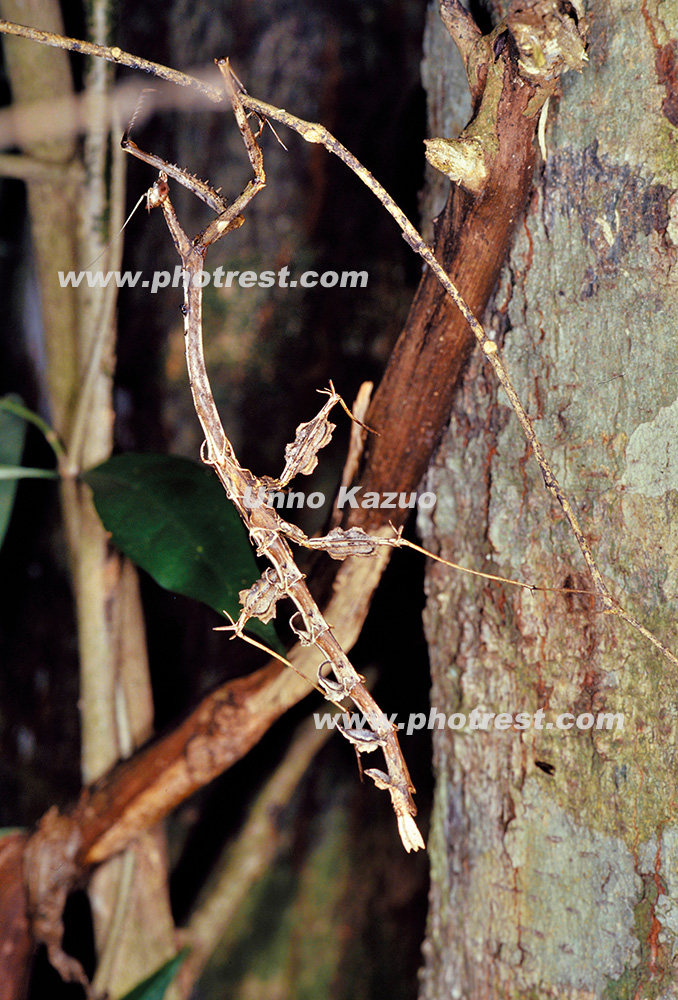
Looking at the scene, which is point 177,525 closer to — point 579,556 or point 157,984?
point 579,556

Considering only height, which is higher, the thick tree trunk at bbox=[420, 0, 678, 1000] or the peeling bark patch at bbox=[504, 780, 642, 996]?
the thick tree trunk at bbox=[420, 0, 678, 1000]

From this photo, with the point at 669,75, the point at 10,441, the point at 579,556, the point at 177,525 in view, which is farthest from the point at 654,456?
the point at 10,441

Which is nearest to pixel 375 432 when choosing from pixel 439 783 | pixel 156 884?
pixel 439 783

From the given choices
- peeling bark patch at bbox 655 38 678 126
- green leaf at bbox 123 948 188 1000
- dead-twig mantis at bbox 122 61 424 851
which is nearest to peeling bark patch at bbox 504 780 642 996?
dead-twig mantis at bbox 122 61 424 851

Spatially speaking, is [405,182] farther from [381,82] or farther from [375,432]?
[375,432]

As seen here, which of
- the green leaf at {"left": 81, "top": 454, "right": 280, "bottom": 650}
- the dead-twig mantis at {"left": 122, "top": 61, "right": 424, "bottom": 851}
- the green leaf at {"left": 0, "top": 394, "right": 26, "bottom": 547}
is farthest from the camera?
the green leaf at {"left": 0, "top": 394, "right": 26, "bottom": 547}

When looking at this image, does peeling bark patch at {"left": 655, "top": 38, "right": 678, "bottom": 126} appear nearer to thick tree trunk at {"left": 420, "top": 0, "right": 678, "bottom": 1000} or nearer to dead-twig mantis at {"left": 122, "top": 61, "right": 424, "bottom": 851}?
thick tree trunk at {"left": 420, "top": 0, "right": 678, "bottom": 1000}

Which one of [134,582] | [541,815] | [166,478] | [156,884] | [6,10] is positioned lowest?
[156,884]
